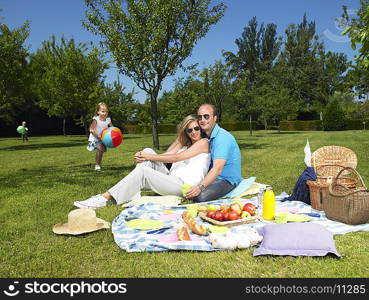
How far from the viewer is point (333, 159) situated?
5.97m

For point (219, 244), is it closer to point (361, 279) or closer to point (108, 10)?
point (361, 279)

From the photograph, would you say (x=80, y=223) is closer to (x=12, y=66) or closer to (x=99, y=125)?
(x=99, y=125)

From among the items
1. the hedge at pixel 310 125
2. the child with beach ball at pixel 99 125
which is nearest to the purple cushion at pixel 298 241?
the child with beach ball at pixel 99 125

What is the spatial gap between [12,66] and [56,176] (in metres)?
14.3

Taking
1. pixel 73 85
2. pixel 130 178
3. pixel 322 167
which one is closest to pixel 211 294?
pixel 130 178

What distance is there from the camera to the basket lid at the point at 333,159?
19.1 ft

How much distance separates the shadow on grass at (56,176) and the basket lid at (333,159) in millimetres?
4438

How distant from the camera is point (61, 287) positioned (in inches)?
116

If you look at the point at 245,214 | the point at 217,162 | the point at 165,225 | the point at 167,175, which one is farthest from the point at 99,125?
the point at 245,214

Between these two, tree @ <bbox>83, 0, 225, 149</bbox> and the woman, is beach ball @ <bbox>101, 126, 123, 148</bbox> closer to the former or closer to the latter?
the woman

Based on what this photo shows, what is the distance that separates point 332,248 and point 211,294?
1.40 meters

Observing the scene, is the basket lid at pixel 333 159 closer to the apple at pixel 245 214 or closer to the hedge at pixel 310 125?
the apple at pixel 245 214

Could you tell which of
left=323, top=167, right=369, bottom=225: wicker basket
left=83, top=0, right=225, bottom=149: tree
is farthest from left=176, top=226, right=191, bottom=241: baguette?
left=83, top=0, right=225, bottom=149: tree

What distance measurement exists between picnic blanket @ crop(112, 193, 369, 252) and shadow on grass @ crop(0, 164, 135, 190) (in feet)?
9.91
